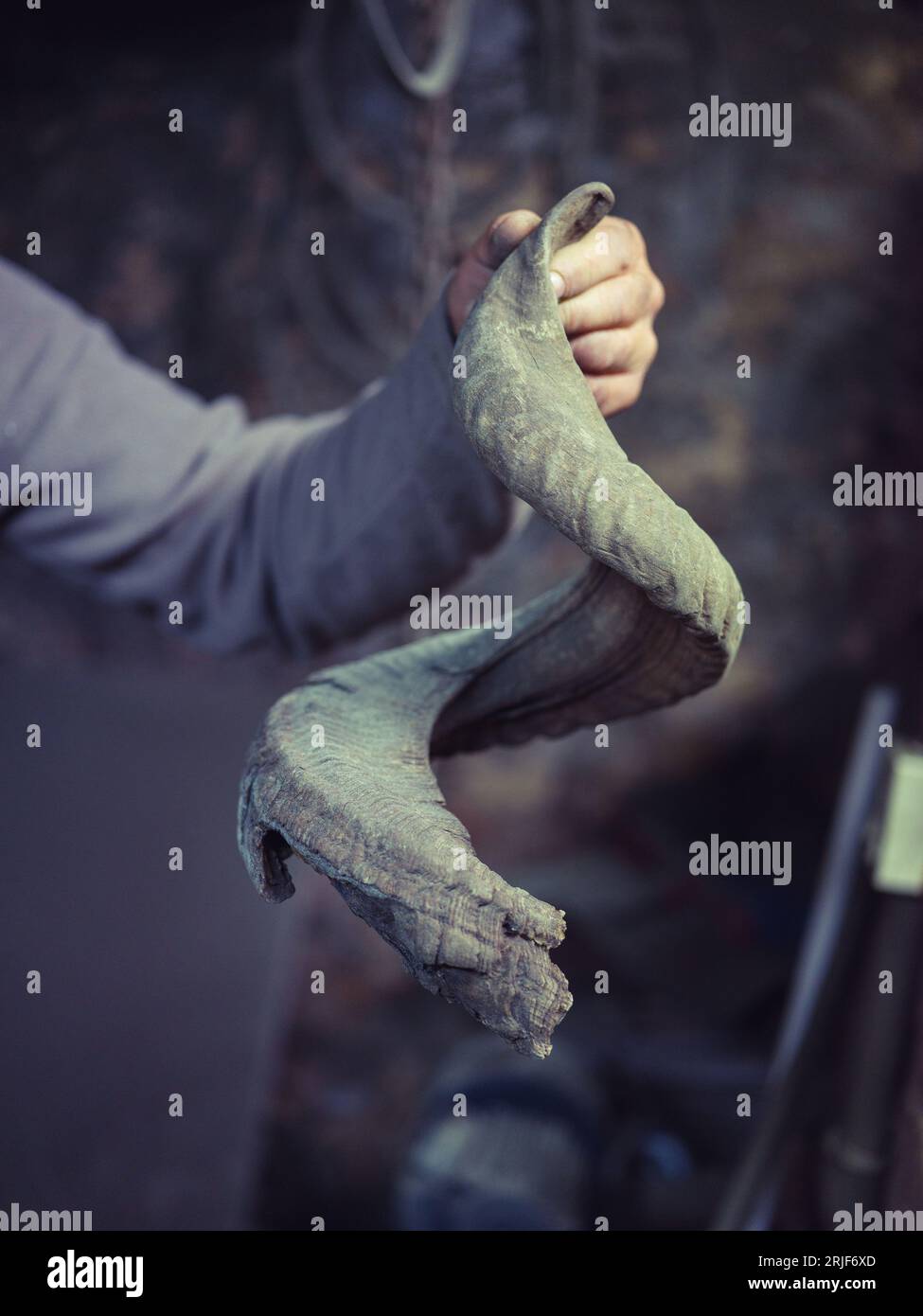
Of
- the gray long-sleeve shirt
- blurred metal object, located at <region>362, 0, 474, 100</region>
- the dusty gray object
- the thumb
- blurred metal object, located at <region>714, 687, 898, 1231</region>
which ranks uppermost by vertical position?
blurred metal object, located at <region>362, 0, 474, 100</region>

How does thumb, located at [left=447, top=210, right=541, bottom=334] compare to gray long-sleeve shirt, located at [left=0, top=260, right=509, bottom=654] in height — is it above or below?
above

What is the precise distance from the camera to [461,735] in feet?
2.31

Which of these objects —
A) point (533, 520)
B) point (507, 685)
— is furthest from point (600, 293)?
point (533, 520)

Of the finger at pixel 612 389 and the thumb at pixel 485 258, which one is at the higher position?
the thumb at pixel 485 258

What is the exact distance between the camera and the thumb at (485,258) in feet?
2.07

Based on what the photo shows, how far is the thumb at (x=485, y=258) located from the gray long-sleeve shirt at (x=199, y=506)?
164 millimetres

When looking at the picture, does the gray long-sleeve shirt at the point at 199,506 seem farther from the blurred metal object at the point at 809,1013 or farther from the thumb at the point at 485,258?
the blurred metal object at the point at 809,1013

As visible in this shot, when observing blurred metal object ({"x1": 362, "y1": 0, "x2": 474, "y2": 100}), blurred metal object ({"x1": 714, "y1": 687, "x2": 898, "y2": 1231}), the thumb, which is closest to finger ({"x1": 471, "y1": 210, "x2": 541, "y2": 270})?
the thumb

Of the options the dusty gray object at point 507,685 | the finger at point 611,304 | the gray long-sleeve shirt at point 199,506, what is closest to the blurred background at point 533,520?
the gray long-sleeve shirt at point 199,506

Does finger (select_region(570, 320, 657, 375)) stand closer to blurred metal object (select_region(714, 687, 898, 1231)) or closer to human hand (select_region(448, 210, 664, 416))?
human hand (select_region(448, 210, 664, 416))

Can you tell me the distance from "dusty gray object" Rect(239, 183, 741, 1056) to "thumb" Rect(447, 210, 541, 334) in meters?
0.03

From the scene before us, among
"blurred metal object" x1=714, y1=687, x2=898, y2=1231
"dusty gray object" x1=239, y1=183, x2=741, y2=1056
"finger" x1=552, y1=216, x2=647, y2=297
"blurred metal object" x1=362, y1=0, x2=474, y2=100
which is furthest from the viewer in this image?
"blurred metal object" x1=362, y1=0, x2=474, y2=100

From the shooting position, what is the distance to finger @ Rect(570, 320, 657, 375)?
2.23 feet

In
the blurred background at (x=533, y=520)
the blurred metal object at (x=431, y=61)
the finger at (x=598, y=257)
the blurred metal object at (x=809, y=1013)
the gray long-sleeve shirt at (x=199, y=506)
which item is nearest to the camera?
the finger at (x=598, y=257)
